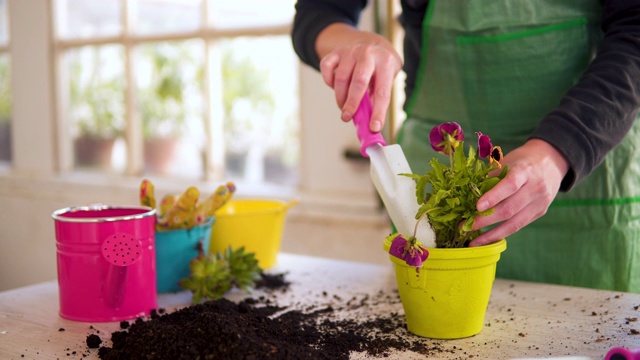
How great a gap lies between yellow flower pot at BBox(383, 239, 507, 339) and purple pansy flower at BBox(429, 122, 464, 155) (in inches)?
5.4

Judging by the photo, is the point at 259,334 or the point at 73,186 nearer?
the point at 259,334

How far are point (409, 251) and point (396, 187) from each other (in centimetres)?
11

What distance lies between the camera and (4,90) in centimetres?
330

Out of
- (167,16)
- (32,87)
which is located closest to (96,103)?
(32,87)

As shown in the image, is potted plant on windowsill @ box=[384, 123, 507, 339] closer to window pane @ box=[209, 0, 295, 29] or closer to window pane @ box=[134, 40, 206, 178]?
window pane @ box=[209, 0, 295, 29]

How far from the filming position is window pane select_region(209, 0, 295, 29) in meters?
2.28

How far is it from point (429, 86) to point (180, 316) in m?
0.65

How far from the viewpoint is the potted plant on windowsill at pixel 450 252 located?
0.90 metres

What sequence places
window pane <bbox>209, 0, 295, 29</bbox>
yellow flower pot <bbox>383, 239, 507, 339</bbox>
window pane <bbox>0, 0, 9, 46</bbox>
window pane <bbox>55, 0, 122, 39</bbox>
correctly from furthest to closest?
window pane <bbox>0, 0, 9, 46</bbox>, window pane <bbox>55, 0, 122, 39</bbox>, window pane <bbox>209, 0, 295, 29</bbox>, yellow flower pot <bbox>383, 239, 507, 339</bbox>

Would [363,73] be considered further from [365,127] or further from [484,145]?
[484,145]

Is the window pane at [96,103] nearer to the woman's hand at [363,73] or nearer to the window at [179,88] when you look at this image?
the window at [179,88]

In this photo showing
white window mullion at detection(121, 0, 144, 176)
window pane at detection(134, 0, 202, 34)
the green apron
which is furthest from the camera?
white window mullion at detection(121, 0, 144, 176)

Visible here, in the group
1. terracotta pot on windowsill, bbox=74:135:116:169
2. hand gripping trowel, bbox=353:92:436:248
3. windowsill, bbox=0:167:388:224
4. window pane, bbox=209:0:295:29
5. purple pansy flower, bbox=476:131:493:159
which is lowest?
windowsill, bbox=0:167:388:224

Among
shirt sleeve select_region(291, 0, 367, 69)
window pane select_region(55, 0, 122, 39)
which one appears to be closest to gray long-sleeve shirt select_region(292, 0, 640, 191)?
shirt sleeve select_region(291, 0, 367, 69)
